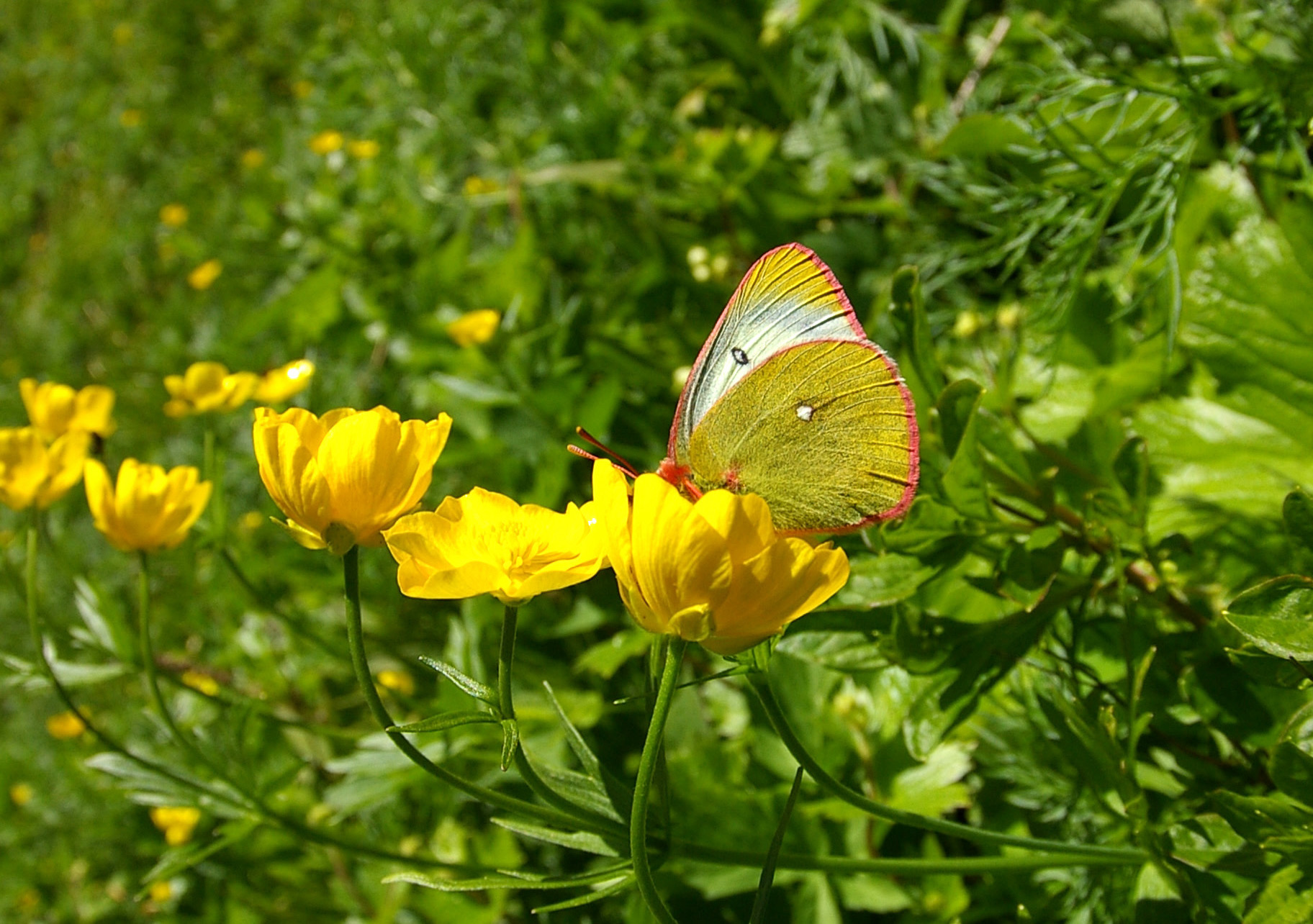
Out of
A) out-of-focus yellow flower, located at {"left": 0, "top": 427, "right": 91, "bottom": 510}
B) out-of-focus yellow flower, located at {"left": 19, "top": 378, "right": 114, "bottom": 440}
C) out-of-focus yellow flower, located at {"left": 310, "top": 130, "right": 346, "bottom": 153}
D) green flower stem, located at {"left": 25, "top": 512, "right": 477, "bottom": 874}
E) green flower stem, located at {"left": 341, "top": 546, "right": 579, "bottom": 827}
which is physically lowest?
out-of-focus yellow flower, located at {"left": 310, "top": 130, "right": 346, "bottom": 153}

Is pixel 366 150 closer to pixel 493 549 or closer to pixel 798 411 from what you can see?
pixel 798 411

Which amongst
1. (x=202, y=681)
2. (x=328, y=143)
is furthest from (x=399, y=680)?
(x=328, y=143)

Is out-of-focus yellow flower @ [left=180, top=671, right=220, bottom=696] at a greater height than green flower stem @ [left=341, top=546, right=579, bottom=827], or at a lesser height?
lesser

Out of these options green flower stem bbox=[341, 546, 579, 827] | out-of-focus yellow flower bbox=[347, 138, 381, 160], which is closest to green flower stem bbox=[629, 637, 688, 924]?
green flower stem bbox=[341, 546, 579, 827]

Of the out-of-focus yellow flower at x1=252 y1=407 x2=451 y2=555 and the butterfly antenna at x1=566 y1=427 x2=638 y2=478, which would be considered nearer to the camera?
the out-of-focus yellow flower at x1=252 y1=407 x2=451 y2=555

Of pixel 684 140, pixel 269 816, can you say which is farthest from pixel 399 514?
pixel 684 140

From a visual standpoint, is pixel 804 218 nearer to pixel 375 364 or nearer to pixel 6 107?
pixel 375 364

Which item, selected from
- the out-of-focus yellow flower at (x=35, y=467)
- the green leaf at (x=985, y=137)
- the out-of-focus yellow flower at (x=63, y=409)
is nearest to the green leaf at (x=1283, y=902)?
the green leaf at (x=985, y=137)

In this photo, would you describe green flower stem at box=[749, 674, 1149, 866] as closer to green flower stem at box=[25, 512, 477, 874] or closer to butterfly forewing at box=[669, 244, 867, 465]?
butterfly forewing at box=[669, 244, 867, 465]
